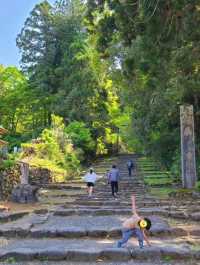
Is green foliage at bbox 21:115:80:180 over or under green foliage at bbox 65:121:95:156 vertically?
under

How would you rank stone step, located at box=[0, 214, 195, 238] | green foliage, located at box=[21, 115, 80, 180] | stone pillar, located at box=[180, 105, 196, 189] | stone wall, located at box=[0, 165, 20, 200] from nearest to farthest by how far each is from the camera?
stone step, located at box=[0, 214, 195, 238], stone wall, located at box=[0, 165, 20, 200], stone pillar, located at box=[180, 105, 196, 189], green foliage, located at box=[21, 115, 80, 180]

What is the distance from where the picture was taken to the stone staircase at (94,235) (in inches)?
348

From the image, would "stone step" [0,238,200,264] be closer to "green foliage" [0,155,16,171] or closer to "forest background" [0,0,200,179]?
"forest background" [0,0,200,179]

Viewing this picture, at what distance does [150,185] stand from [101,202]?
322 inches

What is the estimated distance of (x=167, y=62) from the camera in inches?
590

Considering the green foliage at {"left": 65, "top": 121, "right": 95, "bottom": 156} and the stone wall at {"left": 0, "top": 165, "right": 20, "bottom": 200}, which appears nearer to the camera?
the stone wall at {"left": 0, "top": 165, "right": 20, "bottom": 200}

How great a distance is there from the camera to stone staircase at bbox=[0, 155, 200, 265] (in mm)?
8828

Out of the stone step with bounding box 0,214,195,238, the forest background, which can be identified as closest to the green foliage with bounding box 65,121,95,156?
the forest background

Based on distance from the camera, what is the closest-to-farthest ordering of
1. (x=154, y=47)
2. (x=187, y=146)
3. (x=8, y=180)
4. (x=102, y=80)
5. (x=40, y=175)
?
(x=154, y=47)
(x=8, y=180)
(x=187, y=146)
(x=40, y=175)
(x=102, y=80)

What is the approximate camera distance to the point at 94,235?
36.0 ft

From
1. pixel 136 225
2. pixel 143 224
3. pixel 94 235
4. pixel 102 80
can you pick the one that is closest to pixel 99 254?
pixel 136 225

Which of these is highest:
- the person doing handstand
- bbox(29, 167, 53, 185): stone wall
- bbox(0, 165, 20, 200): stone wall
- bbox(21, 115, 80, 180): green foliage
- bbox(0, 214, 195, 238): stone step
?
bbox(21, 115, 80, 180): green foliage

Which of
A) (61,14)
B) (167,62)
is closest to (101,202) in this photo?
(167,62)

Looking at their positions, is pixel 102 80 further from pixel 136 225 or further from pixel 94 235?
pixel 136 225
